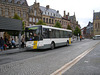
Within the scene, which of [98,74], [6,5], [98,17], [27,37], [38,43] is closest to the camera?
[98,74]

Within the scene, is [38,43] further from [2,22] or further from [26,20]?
[26,20]

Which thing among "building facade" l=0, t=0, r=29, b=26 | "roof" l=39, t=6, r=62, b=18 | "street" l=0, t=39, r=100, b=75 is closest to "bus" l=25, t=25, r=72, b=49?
"street" l=0, t=39, r=100, b=75

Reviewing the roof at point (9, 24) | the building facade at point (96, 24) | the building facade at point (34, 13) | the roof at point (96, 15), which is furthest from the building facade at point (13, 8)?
the roof at point (96, 15)

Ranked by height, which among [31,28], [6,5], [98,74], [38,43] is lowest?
[98,74]

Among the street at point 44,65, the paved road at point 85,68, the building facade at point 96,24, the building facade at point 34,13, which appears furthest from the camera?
the building facade at point 96,24

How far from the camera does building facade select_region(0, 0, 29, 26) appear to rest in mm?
35941

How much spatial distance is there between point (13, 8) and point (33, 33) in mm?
28614

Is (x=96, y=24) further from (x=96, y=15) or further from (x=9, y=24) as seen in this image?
(x=9, y=24)

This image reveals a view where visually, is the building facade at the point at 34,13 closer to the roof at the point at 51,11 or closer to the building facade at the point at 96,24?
the roof at the point at 51,11

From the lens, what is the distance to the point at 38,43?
13.0 metres

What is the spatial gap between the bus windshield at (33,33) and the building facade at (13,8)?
2581 centimetres

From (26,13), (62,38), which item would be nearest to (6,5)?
(26,13)

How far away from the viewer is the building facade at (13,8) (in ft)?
118

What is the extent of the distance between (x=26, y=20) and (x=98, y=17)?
68228 millimetres
